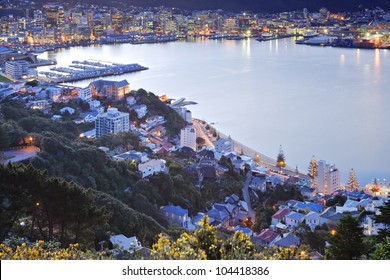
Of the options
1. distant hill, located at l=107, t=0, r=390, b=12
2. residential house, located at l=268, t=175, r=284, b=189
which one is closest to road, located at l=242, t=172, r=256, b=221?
residential house, located at l=268, t=175, r=284, b=189

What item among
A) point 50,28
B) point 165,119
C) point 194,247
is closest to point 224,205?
point 194,247

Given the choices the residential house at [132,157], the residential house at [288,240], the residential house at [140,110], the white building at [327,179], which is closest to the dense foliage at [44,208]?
the residential house at [288,240]

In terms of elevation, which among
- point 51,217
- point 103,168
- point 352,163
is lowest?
point 352,163

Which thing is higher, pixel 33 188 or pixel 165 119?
pixel 33 188

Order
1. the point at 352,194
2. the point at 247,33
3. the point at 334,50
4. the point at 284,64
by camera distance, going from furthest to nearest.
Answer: the point at 247,33, the point at 334,50, the point at 284,64, the point at 352,194

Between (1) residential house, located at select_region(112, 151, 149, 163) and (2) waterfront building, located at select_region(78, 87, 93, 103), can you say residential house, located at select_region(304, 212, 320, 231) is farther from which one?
(2) waterfront building, located at select_region(78, 87, 93, 103)

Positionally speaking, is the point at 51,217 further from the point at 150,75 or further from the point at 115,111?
the point at 150,75

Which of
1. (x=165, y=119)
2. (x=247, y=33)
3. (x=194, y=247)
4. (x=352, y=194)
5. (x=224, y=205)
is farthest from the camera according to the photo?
(x=247, y=33)

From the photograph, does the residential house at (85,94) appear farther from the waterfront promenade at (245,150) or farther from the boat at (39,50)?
the boat at (39,50)
